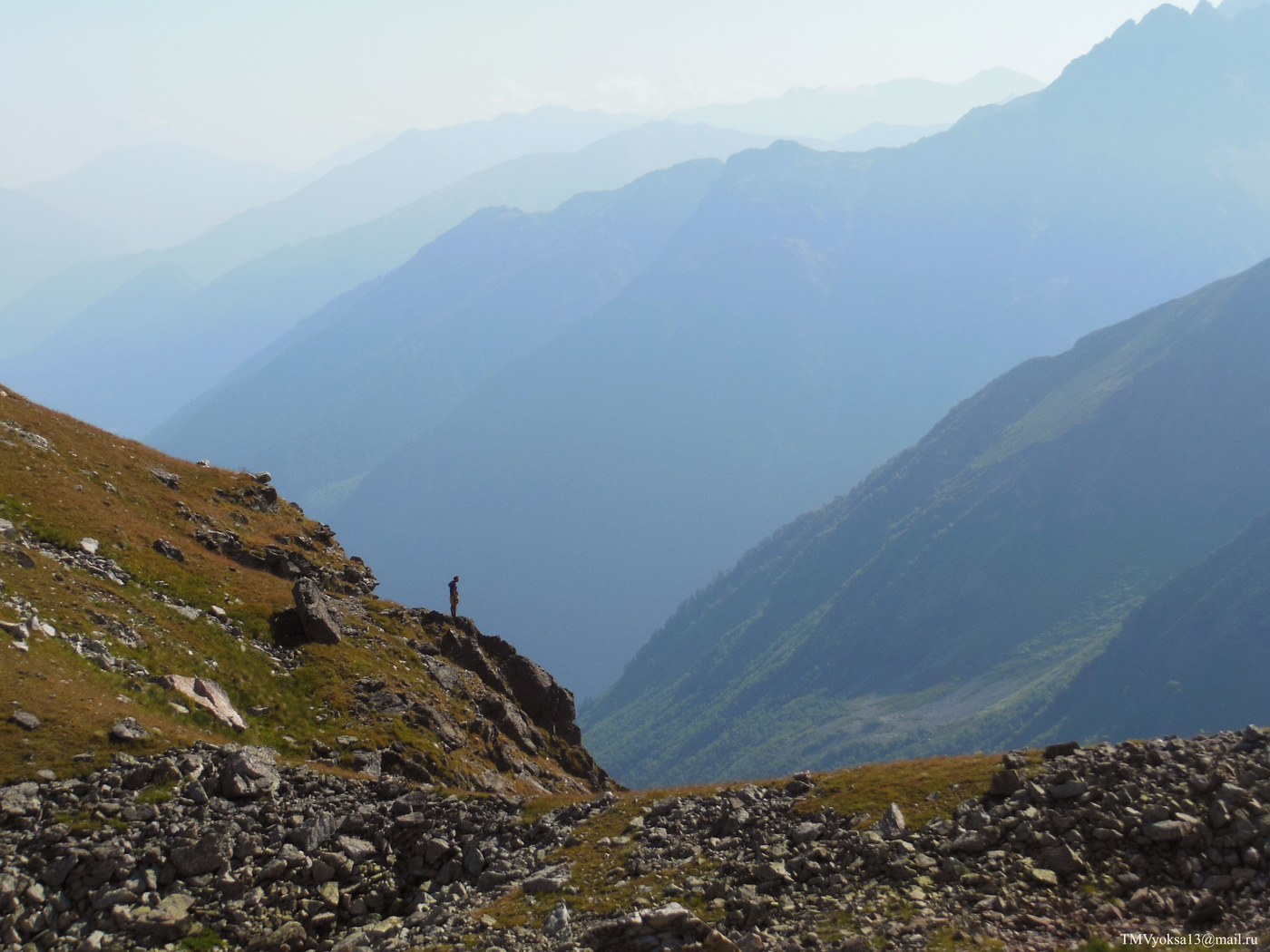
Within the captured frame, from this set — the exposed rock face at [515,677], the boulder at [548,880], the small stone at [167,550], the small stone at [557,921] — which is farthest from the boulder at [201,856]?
the exposed rock face at [515,677]

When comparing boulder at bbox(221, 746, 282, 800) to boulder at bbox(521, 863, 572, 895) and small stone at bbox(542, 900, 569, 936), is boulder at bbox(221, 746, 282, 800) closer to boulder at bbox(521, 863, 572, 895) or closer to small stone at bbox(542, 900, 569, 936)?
boulder at bbox(521, 863, 572, 895)

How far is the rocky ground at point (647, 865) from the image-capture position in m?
20.9

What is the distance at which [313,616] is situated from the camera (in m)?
43.7

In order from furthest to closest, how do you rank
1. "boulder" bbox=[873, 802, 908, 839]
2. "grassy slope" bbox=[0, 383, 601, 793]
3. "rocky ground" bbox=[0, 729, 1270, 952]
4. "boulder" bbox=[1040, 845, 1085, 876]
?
"grassy slope" bbox=[0, 383, 601, 793]
"boulder" bbox=[873, 802, 908, 839]
"boulder" bbox=[1040, 845, 1085, 876]
"rocky ground" bbox=[0, 729, 1270, 952]

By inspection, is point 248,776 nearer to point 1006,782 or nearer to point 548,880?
point 548,880

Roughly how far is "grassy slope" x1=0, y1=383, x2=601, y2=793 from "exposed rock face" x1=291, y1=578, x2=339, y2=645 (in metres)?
0.74

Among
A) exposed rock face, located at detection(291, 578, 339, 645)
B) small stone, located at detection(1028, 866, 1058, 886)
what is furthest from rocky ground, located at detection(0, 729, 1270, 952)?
exposed rock face, located at detection(291, 578, 339, 645)

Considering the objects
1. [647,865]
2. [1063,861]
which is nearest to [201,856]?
[647,865]

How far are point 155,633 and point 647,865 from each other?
2416 cm

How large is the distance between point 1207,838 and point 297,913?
2476 cm

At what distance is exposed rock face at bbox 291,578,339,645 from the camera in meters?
43.7

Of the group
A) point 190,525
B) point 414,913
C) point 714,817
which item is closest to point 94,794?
point 414,913

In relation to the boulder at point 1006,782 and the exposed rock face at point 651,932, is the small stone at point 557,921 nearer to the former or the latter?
the exposed rock face at point 651,932

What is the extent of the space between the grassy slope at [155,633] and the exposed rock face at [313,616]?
743 millimetres
